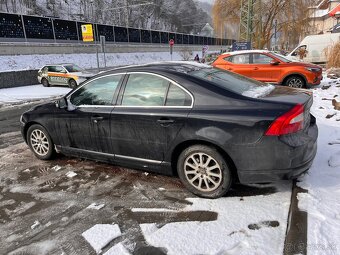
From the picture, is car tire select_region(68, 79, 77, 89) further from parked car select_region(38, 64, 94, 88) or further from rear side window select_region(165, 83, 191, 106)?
rear side window select_region(165, 83, 191, 106)

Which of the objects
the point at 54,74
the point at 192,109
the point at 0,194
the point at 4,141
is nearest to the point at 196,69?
the point at 192,109

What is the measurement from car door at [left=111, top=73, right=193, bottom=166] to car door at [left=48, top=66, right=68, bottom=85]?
14851 mm

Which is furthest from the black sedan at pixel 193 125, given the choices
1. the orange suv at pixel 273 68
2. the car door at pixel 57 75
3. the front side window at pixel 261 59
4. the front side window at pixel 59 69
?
the front side window at pixel 59 69

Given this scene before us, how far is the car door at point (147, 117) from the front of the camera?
3762 mm

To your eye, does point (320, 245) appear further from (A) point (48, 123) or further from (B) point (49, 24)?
(B) point (49, 24)

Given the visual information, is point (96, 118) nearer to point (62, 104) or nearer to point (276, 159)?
point (62, 104)

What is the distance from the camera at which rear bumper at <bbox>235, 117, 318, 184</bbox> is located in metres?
3.29

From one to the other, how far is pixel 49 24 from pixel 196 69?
1107 inches

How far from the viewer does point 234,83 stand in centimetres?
406

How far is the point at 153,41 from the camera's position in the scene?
1869 inches

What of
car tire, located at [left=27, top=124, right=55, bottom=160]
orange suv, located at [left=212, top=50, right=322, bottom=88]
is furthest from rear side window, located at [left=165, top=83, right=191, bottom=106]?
orange suv, located at [left=212, top=50, right=322, bottom=88]

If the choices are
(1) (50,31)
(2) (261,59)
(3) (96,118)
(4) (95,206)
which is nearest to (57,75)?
(2) (261,59)

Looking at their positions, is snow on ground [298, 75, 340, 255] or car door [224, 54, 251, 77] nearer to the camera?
snow on ground [298, 75, 340, 255]

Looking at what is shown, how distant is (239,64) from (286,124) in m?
8.91
